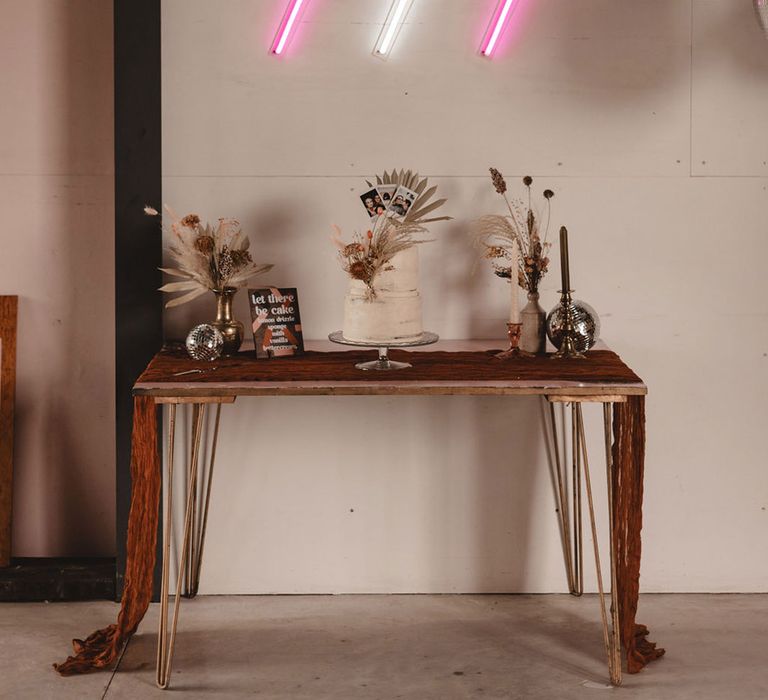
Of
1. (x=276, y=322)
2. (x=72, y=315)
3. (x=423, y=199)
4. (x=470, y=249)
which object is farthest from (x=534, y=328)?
(x=72, y=315)

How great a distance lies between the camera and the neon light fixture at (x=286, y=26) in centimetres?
336

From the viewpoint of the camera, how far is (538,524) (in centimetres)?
357

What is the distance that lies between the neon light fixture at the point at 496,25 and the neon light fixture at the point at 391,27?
28 cm

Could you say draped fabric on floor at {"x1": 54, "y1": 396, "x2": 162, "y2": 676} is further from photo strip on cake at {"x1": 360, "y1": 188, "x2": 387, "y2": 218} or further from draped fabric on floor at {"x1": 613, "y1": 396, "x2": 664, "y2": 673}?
draped fabric on floor at {"x1": 613, "y1": 396, "x2": 664, "y2": 673}

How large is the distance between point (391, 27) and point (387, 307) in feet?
3.33

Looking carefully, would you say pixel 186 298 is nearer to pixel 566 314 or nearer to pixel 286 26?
pixel 286 26

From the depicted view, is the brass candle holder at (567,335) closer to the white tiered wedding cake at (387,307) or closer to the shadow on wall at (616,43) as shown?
the white tiered wedding cake at (387,307)

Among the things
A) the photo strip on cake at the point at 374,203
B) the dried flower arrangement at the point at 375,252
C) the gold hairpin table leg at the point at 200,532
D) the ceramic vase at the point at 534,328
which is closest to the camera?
the dried flower arrangement at the point at 375,252

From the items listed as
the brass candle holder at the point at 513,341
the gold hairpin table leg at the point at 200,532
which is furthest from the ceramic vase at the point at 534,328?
the gold hairpin table leg at the point at 200,532

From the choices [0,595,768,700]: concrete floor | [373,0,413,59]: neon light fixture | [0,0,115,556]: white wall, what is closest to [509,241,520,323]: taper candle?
[373,0,413,59]: neon light fixture

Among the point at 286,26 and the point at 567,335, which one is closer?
the point at 567,335

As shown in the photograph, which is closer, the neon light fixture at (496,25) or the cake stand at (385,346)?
the cake stand at (385,346)

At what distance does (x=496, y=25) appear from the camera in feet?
11.1

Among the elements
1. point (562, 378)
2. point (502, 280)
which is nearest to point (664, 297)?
point (502, 280)
